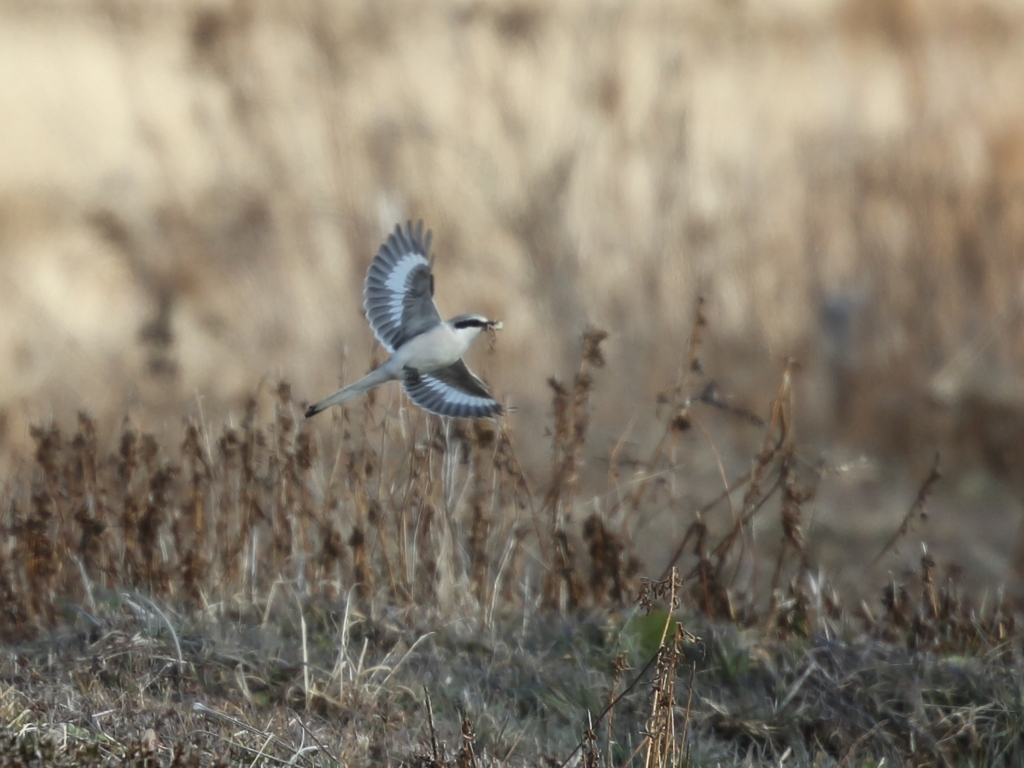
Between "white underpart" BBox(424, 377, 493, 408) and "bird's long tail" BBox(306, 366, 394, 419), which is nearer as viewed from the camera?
"bird's long tail" BBox(306, 366, 394, 419)

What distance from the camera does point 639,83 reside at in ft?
39.8

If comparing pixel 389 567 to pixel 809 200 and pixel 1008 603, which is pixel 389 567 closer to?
pixel 1008 603

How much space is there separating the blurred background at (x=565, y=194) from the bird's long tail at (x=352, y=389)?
6.15 meters

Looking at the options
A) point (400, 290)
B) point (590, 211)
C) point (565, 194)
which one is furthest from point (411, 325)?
point (590, 211)

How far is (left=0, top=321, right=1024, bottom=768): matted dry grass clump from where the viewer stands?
3305 millimetres

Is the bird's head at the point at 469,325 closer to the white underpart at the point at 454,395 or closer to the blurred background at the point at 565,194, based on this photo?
the white underpart at the point at 454,395

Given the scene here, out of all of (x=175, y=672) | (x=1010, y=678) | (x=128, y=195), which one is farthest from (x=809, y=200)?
(x=175, y=672)

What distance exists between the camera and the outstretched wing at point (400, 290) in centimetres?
422

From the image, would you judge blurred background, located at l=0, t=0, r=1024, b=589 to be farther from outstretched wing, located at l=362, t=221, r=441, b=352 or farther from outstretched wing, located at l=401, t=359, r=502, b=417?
outstretched wing, located at l=362, t=221, r=441, b=352

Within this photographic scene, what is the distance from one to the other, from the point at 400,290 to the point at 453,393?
37cm

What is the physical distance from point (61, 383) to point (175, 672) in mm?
6312

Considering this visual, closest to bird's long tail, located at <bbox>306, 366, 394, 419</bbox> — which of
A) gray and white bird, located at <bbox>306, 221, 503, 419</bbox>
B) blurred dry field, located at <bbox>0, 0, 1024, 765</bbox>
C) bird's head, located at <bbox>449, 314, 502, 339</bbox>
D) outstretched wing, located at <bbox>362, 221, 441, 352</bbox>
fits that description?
gray and white bird, located at <bbox>306, 221, 503, 419</bbox>

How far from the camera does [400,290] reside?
4262mm

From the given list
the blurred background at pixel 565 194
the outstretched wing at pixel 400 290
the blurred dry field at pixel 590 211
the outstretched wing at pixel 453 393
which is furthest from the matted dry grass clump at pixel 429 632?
the blurred background at pixel 565 194
